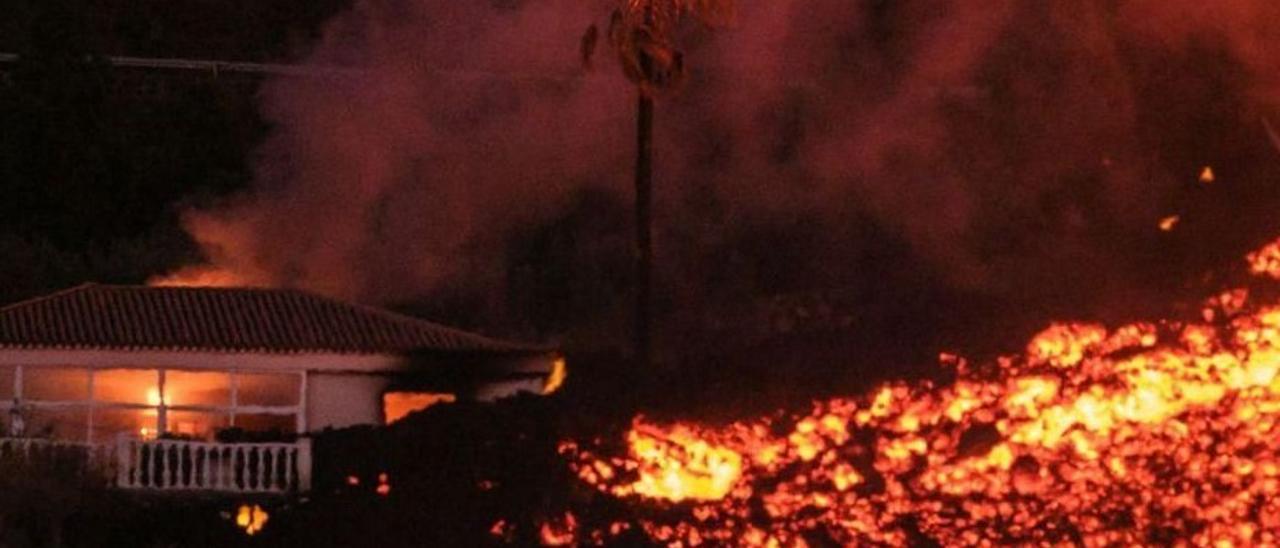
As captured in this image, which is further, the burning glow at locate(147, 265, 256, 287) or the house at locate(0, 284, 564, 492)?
the burning glow at locate(147, 265, 256, 287)

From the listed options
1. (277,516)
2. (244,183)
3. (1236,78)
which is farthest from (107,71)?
(277,516)

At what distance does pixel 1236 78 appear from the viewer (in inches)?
752

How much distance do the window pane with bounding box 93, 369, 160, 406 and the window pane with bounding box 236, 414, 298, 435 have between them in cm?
83

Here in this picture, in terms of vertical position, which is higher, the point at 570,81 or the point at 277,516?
the point at 570,81

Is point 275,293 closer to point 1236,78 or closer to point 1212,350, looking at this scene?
point 1236,78

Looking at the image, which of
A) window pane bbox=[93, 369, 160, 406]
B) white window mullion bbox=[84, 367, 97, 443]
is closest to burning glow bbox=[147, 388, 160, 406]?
window pane bbox=[93, 369, 160, 406]

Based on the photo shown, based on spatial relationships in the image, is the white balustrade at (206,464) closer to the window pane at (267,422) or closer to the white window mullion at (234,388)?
the white window mullion at (234,388)

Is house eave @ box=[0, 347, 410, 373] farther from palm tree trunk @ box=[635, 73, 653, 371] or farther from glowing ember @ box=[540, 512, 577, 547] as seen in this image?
glowing ember @ box=[540, 512, 577, 547]

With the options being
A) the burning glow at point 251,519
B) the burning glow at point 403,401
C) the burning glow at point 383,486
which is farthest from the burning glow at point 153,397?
the burning glow at point 383,486

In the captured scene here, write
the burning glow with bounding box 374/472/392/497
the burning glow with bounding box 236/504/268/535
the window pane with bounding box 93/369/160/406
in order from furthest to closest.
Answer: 1. the window pane with bounding box 93/369/160/406
2. the burning glow with bounding box 236/504/268/535
3. the burning glow with bounding box 374/472/392/497

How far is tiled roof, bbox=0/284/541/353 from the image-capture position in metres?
22.6

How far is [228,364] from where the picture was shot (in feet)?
74.3

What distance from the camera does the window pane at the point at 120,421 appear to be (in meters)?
23.0

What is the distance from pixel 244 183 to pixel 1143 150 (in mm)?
12854
